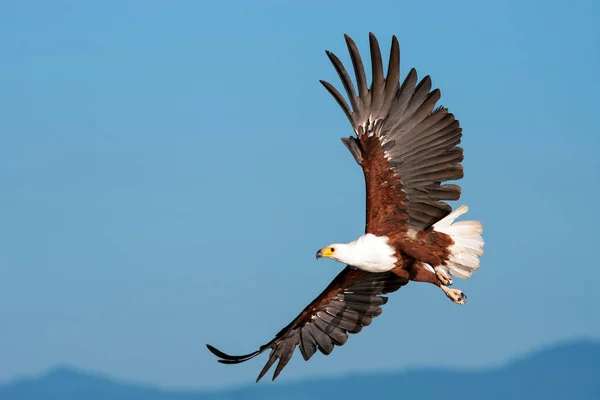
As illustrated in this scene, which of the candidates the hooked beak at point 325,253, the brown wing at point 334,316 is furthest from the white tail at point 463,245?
the hooked beak at point 325,253

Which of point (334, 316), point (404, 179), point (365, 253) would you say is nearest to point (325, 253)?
point (365, 253)

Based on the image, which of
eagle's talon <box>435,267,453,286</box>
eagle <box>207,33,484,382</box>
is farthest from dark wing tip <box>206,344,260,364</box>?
eagle's talon <box>435,267,453,286</box>

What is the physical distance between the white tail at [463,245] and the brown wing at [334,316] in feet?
2.93

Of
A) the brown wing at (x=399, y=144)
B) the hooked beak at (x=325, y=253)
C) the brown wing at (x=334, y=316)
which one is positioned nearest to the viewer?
the brown wing at (x=399, y=144)

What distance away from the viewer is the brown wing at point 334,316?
1309 cm

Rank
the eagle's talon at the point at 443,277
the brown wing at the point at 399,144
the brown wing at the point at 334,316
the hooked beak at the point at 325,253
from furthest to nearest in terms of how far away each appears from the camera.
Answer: the brown wing at the point at 334,316 → the eagle's talon at the point at 443,277 → the hooked beak at the point at 325,253 → the brown wing at the point at 399,144

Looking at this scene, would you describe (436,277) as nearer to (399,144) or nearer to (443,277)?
(443,277)

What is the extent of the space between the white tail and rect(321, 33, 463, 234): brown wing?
28.3 inches

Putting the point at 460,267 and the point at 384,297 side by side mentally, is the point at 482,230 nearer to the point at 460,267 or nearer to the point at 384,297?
the point at 460,267

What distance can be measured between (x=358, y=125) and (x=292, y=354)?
3.07 meters

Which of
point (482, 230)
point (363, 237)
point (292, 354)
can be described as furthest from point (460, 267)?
point (292, 354)

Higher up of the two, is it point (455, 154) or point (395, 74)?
point (395, 74)

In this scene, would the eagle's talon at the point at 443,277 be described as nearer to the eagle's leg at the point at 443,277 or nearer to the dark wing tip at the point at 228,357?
the eagle's leg at the point at 443,277

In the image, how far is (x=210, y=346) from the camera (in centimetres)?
1232
